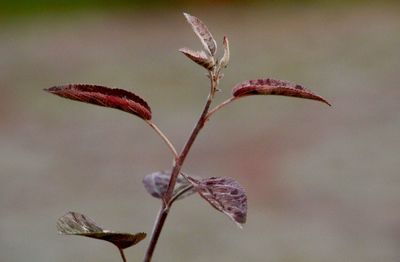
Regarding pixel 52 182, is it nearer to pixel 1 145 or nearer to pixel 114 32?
pixel 1 145

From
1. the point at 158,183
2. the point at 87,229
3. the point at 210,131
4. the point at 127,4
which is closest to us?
the point at 87,229

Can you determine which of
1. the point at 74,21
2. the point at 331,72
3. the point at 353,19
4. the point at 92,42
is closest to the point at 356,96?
the point at 331,72

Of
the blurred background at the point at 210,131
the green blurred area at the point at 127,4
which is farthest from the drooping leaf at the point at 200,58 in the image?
the green blurred area at the point at 127,4

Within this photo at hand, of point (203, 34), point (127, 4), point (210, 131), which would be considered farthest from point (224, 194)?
point (127, 4)

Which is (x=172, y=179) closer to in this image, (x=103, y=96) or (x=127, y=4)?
(x=103, y=96)

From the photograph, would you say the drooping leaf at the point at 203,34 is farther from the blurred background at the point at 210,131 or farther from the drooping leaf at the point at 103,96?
the blurred background at the point at 210,131

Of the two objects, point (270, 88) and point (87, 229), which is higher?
point (270, 88)

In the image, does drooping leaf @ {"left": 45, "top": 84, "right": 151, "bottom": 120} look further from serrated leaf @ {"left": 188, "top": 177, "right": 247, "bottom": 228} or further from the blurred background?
the blurred background

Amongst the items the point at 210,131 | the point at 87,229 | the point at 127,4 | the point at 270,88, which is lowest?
the point at 87,229

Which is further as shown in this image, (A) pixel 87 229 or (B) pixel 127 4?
(B) pixel 127 4
